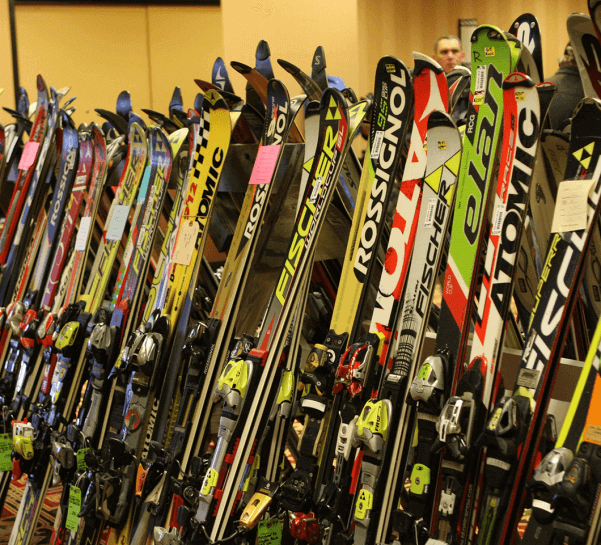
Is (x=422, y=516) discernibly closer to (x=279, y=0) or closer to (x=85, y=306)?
(x=85, y=306)

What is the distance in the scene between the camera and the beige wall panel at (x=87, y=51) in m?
5.23

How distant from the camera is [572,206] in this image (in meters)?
1.30

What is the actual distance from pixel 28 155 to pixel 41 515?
56.4 inches

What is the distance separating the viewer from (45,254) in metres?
2.58

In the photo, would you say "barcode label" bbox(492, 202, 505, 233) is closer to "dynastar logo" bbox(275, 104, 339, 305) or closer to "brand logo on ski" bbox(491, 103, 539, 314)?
"brand logo on ski" bbox(491, 103, 539, 314)

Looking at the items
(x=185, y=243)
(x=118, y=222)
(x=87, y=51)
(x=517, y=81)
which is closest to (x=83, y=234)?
(x=118, y=222)

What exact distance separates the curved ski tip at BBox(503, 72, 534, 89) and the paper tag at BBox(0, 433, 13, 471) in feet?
6.16

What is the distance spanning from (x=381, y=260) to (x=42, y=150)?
1438mm

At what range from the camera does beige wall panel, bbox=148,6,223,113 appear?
576 centimetres

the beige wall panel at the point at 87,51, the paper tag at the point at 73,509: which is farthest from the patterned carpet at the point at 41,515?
the beige wall panel at the point at 87,51

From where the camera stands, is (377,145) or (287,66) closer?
(377,145)

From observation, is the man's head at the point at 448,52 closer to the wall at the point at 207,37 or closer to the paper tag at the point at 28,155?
the wall at the point at 207,37

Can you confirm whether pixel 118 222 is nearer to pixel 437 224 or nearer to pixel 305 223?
pixel 305 223

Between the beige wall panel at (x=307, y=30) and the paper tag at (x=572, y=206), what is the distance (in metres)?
3.14
